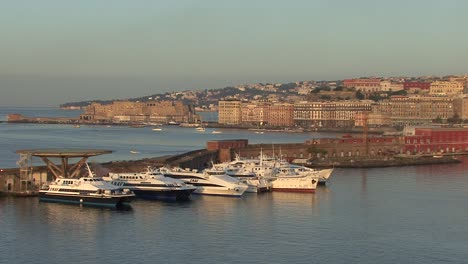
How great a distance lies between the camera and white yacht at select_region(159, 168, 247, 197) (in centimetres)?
2458

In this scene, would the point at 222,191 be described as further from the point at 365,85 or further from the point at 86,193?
the point at 365,85

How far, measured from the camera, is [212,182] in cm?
2477

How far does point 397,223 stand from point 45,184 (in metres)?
8.25

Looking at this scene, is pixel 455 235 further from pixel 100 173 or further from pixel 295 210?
pixel 100 173

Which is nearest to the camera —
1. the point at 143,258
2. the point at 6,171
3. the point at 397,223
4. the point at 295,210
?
the point at 143,258

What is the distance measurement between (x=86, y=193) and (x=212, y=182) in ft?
13.0

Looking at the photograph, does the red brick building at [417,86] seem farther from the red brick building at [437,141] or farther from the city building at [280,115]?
the red brick building at [437,141]

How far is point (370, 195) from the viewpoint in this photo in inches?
1013

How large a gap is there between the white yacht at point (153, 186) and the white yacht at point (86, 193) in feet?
3.42

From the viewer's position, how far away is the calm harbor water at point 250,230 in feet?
55.0

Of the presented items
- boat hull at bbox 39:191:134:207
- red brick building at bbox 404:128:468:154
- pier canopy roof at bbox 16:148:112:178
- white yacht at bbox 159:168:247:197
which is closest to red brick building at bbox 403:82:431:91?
red brick building at bbox 404:128:468:154

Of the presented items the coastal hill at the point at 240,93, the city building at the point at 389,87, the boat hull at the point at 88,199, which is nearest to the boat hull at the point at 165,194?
the boat hull at the point at 88,199

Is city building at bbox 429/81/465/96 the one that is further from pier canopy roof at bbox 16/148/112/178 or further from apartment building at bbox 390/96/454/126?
pier canopy roof at bbox 16/148/112/178

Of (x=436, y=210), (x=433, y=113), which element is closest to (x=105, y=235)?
(x=436, y=210)
